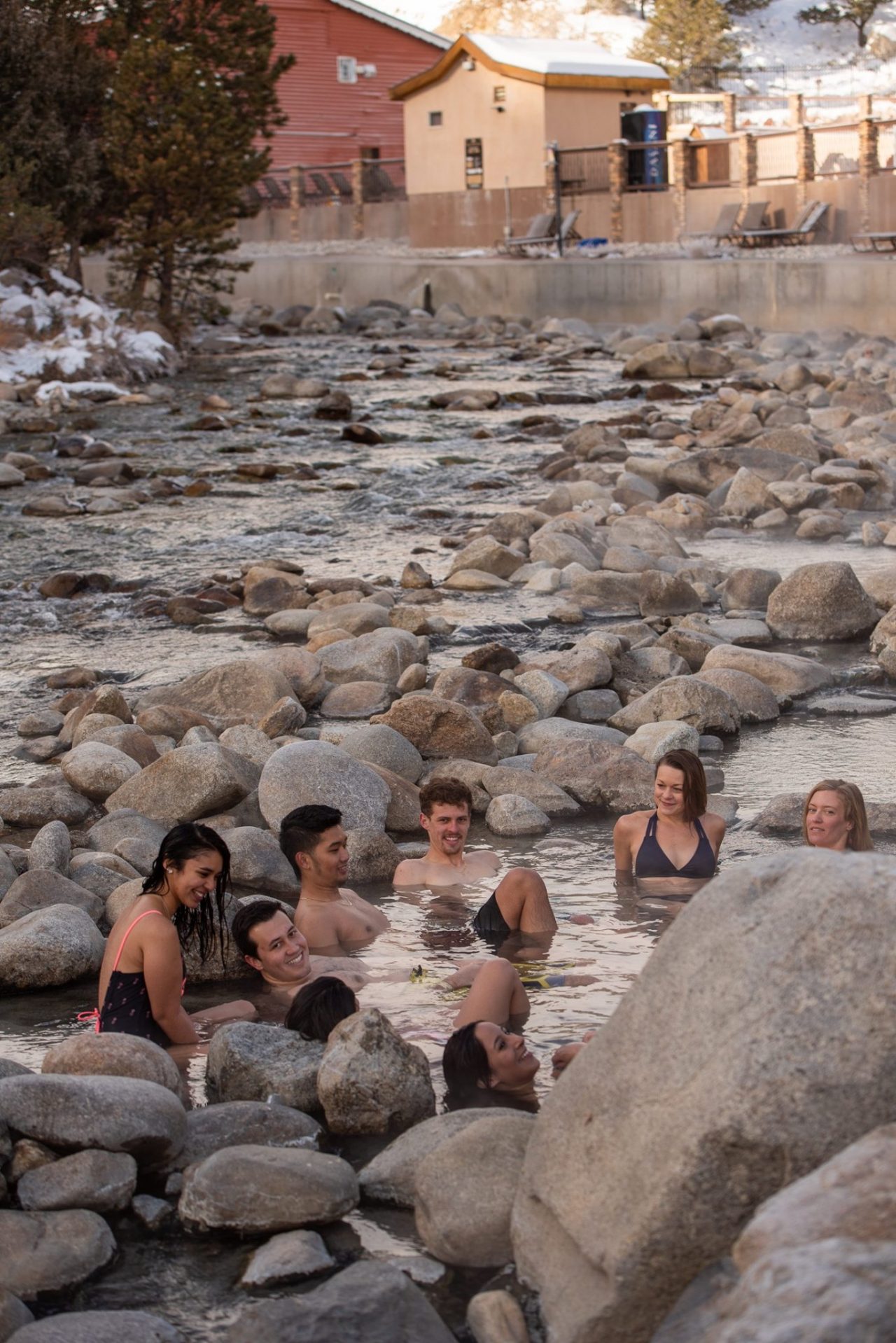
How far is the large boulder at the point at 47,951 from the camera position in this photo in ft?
18.3

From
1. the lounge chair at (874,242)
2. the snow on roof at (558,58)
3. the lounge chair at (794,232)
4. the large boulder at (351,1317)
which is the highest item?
the snow on roof at (558,58)

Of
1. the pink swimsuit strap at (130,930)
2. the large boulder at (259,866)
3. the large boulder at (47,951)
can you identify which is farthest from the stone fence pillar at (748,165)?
the pink swimsuit strap at (130,930)

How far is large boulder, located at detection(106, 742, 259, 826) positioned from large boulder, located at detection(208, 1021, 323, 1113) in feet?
7.29

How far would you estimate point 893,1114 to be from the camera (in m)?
3.00

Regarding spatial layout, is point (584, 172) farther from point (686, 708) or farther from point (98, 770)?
point (98, 770)

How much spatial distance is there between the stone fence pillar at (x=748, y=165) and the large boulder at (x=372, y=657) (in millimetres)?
25668

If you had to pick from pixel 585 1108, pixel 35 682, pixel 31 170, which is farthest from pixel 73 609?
pixel 31 170

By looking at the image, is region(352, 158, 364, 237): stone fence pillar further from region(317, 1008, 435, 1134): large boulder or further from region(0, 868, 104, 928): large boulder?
region(317, 1008, 435, 1134): large boulder

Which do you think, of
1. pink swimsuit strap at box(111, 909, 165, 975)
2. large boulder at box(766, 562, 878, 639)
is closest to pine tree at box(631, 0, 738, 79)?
large boulder at box(766, 562, 878, 639)

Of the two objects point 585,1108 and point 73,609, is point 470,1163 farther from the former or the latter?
point 73,609

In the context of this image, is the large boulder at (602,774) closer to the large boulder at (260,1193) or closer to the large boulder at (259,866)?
the large boulder at (259,866)

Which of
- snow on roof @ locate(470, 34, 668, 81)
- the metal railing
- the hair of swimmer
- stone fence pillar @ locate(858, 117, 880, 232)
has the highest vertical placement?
snow on roof @ locate(470, 34, 668, 81)

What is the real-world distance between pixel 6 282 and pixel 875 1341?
2784 cm

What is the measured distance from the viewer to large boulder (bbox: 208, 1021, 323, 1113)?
4629 mm
